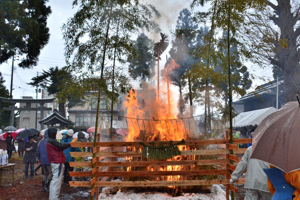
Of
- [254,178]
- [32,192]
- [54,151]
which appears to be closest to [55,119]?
[32,192]

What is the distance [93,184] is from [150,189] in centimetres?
217

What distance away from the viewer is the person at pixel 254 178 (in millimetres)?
4410

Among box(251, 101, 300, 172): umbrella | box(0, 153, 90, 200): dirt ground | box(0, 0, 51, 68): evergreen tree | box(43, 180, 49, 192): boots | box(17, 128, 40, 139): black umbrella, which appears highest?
box(0, 0, 51, 68): evergreen tree

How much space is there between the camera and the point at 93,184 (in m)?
6.15

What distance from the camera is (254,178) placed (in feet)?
14.8

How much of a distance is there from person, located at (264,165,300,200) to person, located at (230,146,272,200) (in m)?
1.55

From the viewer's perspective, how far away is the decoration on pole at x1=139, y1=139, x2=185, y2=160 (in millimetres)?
6398

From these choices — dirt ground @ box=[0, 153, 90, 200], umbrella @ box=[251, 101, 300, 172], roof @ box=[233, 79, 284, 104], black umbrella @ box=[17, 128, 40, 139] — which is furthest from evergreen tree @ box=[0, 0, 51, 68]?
umbrella @ box=[251, 101, 300, 172]

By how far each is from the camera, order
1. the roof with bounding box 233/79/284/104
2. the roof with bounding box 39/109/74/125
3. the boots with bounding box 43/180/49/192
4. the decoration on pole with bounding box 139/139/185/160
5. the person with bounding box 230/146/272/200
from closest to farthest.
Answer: the person with bounding box 230/146/272/200, the decoration on pole with bounding box 139/139/185/160, the roof with bounding box 233/79/284/104, the boots with bounding box 43/180/49/192, the roof with bounding box 39/109/74/125

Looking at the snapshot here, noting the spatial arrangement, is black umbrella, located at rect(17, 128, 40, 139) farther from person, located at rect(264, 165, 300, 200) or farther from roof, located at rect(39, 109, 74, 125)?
person, located at rect(264, 165, 300, 200)

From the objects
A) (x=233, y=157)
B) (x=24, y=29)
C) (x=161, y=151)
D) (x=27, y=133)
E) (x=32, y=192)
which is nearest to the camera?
(x=233, y=157)

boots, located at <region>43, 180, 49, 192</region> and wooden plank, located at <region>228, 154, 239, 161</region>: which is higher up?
wooden plank, located at <region>228, 154, 239, 161</region>

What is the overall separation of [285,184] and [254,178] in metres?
1.77

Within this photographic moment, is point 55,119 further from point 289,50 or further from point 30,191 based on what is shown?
point 289,50
